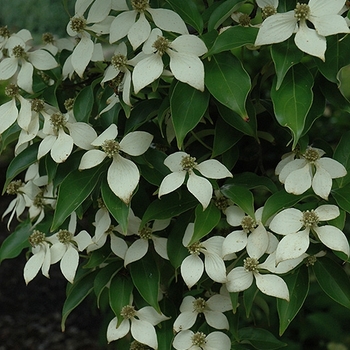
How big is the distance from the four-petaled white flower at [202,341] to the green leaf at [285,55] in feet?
1.13

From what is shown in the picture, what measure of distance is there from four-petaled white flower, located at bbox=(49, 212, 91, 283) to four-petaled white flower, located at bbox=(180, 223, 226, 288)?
0.14 meters

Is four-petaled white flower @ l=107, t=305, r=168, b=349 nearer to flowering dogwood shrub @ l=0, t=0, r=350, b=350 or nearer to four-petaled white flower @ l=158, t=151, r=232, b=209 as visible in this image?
flowering dogwood shrub @ l=0, t=0, r=350, b=350

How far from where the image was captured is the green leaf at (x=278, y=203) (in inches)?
28.3

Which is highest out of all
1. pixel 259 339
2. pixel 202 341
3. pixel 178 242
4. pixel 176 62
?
pixel 176 62

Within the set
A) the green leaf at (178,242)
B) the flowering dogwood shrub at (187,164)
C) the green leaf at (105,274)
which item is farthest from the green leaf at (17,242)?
the green leaf at (178,242)

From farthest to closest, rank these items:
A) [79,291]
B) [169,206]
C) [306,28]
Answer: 1. [79,291]
2. [169,206]
3. [306,28]

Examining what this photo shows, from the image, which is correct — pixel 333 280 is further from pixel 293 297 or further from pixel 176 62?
pixel 176 62

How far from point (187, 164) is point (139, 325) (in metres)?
0.24

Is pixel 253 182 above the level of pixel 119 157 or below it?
below

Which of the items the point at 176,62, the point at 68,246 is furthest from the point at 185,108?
the point at 68,246

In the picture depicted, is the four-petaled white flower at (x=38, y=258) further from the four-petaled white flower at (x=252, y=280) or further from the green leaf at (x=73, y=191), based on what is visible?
the four-petaled white flower at (x=252, y=280)

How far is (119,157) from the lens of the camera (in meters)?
0.72

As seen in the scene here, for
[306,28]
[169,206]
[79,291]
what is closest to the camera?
[306,28]

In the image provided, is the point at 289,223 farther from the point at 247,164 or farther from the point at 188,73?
the point at 247,164
